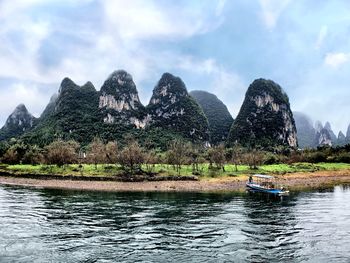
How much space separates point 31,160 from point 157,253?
10132 cm

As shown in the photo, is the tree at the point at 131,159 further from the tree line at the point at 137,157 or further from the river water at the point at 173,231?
the river water at the point at 173,231

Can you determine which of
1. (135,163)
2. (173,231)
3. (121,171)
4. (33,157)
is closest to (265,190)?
(135,163)

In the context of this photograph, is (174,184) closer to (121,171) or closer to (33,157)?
(121,171)

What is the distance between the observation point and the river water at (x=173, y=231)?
85.1ft

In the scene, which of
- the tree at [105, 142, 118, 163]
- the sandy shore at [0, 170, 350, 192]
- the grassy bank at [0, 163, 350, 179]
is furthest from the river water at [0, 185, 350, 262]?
the tree at [105, 142, 118, 163]

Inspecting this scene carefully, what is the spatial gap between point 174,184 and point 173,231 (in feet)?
163

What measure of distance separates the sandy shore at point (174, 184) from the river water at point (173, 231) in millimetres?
24887

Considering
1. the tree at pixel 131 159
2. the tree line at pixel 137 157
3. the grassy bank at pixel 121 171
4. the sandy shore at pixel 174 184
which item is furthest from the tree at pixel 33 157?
the tree at pixel 131 159

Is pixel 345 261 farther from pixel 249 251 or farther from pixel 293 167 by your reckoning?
pixel 293 167

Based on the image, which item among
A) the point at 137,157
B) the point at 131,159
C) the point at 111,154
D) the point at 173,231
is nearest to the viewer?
the point at 173,231

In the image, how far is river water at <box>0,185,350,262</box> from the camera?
25938 millimetres

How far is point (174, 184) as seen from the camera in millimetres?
83938

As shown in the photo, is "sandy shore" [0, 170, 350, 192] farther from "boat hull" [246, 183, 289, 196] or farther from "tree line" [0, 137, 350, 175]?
"tree line" [0, 137, 350, 175]

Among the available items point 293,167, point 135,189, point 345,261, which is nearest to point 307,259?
point 345,261
